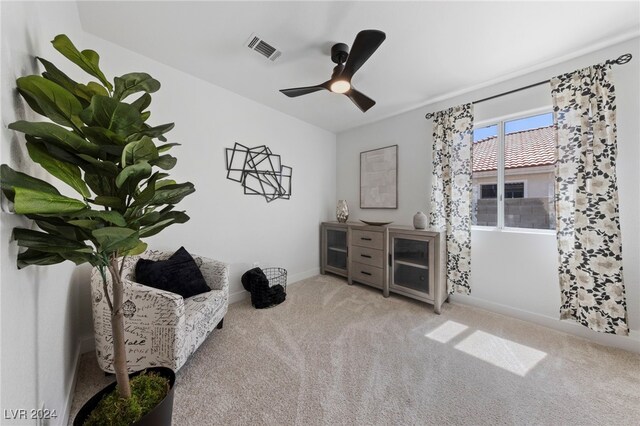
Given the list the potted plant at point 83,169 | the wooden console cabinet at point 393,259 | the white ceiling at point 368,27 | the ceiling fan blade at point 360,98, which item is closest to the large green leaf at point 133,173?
the potted plant at point 83,169

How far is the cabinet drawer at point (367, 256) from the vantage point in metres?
2.94

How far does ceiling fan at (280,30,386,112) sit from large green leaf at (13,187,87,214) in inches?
65.1

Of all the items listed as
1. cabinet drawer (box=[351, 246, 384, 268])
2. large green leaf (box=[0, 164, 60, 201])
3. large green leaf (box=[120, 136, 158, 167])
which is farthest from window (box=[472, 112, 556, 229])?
large green leaf (box=[0, 164, 60, 201])

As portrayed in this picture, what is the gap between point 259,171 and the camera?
291cm

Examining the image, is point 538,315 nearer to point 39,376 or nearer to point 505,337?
point 505,337

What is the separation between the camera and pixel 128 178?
29.6 inches

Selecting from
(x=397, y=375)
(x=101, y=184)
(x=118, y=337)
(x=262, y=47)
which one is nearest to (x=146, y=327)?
(x=118, y=337)

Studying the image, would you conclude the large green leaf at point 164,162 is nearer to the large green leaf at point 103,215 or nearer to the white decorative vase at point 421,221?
the large green leaf at point 103,215

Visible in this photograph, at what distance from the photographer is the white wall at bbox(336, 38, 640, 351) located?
5.89ft

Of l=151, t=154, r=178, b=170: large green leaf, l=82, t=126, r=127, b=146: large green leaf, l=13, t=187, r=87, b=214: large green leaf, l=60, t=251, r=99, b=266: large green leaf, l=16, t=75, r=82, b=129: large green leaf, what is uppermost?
l=16, t=75, r=82, b=129: large green leaf

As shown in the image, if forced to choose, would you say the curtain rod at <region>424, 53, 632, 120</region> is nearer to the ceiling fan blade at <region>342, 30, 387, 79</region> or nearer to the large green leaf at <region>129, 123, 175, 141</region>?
the ceiling fan blade at <region>342, 30, 387, 79</region>

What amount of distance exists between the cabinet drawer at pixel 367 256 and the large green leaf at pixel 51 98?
9.31 feet

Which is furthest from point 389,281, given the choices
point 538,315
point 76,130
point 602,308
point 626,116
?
point 76,130

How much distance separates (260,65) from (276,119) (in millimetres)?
965
